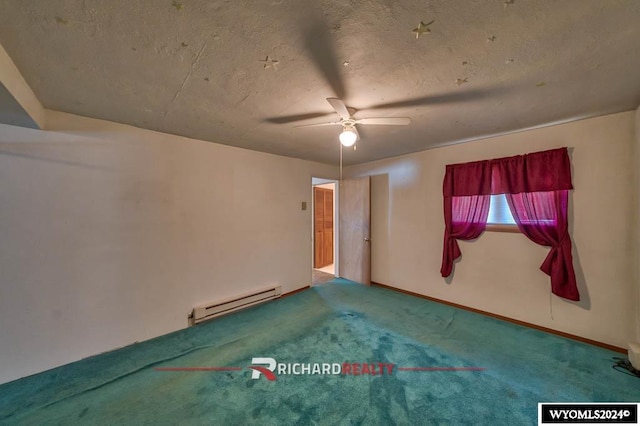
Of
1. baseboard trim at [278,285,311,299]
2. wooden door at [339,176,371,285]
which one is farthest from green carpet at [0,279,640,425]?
wooden door at [339,176,371,285]

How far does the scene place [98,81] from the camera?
1.58 meters

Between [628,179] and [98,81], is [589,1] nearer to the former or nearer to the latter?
[628,179]

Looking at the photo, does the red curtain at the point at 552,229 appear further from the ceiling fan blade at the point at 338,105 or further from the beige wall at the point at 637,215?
the ceiling fan blade at the point at 338,105

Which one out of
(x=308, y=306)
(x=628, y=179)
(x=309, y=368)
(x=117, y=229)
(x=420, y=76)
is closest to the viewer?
(x=420, y=76)

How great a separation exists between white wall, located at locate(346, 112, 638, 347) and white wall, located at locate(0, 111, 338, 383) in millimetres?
2527

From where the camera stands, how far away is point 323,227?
562cm

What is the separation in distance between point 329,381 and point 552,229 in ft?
9.23

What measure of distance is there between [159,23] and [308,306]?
10.8ft

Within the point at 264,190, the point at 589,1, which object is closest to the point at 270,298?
the point at 264,190

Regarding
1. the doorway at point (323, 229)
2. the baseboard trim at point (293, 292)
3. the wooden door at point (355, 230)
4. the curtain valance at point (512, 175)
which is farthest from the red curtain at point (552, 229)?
Result: the doorway at point (323, 229)

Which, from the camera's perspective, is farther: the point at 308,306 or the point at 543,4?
the point at 308,306

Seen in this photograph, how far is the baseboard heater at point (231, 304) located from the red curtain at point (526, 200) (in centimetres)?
264

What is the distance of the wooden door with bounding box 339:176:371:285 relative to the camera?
423 centimetres
